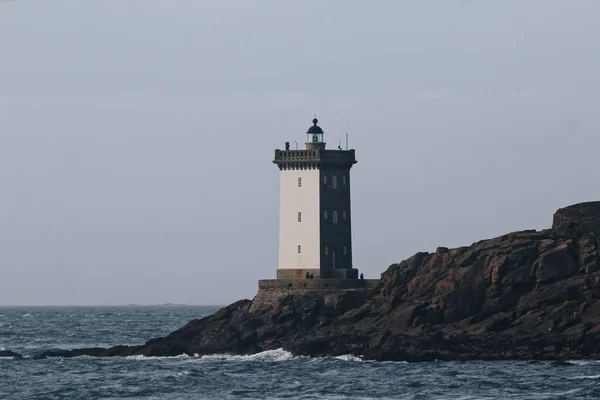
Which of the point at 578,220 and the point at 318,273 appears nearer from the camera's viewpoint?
the point at 578,220

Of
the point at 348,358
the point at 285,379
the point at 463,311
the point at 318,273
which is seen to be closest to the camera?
the point at 285,379

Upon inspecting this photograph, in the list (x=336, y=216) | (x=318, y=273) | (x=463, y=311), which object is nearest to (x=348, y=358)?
(x=463, y=311)

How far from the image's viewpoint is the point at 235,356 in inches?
3622

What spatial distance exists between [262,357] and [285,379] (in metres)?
13.0

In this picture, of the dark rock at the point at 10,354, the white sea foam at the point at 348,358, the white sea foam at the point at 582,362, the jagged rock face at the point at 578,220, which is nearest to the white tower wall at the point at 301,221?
the white sea foam at the point at 348,358

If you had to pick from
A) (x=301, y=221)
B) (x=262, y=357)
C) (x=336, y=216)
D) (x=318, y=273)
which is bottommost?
(x=262, y=357)

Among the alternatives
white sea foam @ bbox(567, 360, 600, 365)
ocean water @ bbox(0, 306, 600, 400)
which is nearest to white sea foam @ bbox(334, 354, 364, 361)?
ocean water @ bbox(0, 306, 600, 400)

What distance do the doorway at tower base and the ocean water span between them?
9254 mm

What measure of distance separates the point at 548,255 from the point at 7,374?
113 ft

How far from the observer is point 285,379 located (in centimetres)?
7681

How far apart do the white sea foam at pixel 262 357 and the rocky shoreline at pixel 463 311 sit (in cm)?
61

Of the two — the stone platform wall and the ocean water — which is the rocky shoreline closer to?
the stone platform wall

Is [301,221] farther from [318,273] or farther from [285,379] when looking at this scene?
[285,379]

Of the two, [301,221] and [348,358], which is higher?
[301,221]
